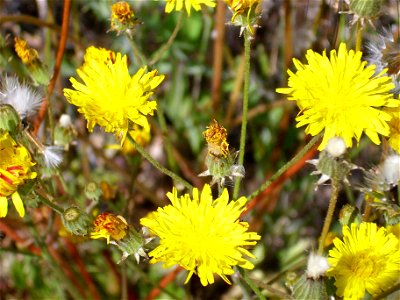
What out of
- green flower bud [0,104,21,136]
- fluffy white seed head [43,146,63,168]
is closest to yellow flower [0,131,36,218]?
green flower bud [0,104,21,136]

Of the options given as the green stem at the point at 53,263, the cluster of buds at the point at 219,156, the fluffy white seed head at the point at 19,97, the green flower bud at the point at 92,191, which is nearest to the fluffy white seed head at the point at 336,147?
the cluster of buds at the point at 219,156

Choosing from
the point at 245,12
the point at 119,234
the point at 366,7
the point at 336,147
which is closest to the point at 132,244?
the point at 119,234

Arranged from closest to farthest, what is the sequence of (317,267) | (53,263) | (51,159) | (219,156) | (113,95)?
(317,267) → (219,156) → (113,95) → (51,159) → (53,263)

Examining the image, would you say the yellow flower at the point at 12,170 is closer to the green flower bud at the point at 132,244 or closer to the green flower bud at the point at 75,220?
the green flower bud at the point at 75,220

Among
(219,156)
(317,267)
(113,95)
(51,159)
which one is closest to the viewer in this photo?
(317,267)

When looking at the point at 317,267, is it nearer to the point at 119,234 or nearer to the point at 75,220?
the point at 119,234

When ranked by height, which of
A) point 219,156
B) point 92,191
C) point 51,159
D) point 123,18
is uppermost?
point 123,18

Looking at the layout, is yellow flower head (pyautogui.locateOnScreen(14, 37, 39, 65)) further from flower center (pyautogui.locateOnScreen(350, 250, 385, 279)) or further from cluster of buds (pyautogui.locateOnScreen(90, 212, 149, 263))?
flower center (pyautogui.locateOnScreen(350, 250, 385, 279))

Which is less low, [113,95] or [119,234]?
[113,95]
